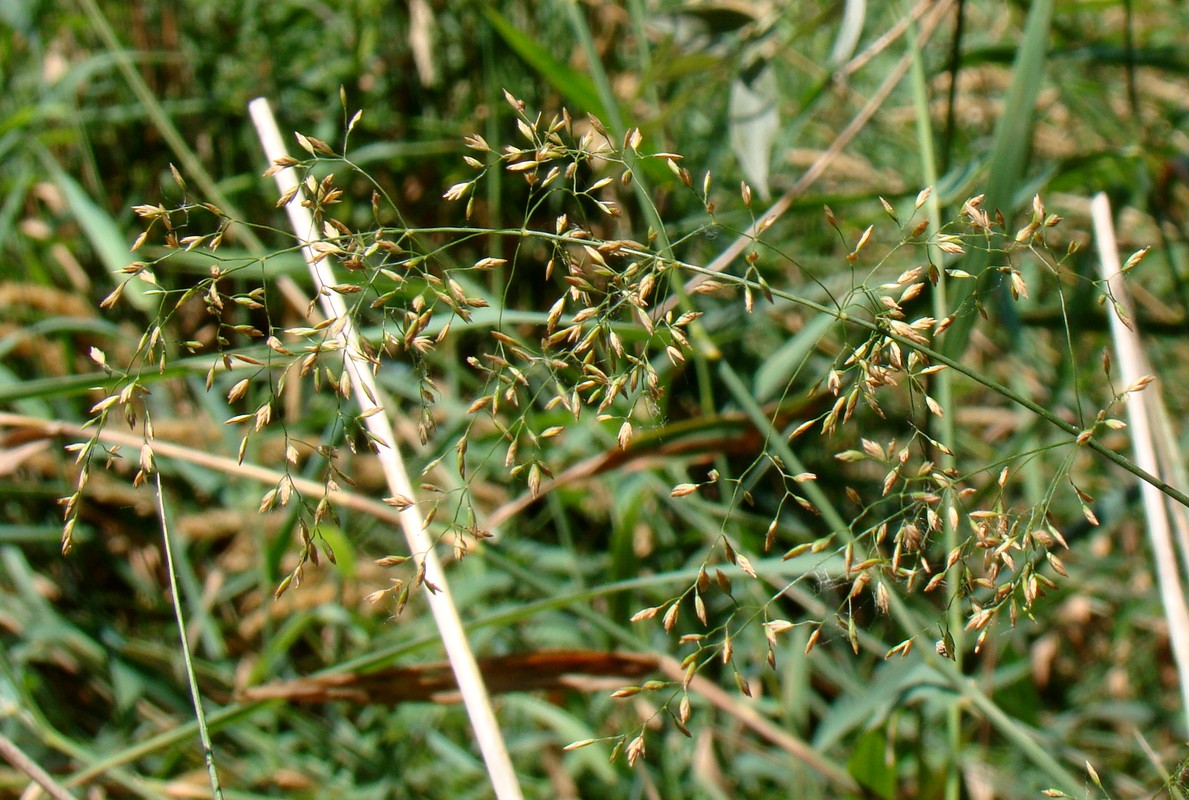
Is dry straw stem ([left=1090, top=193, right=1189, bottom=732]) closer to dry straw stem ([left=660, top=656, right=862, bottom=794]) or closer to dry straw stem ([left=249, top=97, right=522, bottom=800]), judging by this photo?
dry straw stem ([left=660, top=656, right=862, bottom=794])

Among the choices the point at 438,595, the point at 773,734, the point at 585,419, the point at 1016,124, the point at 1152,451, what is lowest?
the point at 773,734

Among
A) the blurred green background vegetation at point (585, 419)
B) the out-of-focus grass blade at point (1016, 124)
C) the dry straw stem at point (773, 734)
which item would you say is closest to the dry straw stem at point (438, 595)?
the blurred green background vegetation at point (585, 419)

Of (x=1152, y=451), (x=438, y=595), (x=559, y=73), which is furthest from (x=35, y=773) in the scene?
(x=1152, y=451)

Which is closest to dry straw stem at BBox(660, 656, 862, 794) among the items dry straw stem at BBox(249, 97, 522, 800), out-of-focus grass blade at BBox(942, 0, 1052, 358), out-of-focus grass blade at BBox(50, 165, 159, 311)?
dry straw stem at BBox(249, 97, 522, 800)

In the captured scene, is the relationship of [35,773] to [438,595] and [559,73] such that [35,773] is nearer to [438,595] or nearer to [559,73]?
[438,595]

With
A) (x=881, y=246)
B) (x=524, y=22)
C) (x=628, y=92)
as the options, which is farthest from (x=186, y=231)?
(x=881, y=246)

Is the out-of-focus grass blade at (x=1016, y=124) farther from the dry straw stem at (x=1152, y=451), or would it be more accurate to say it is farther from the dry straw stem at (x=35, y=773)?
the dry straw stem at (x=35, y=773)

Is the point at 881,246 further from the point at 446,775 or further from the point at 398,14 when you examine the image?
the point at 446,775
